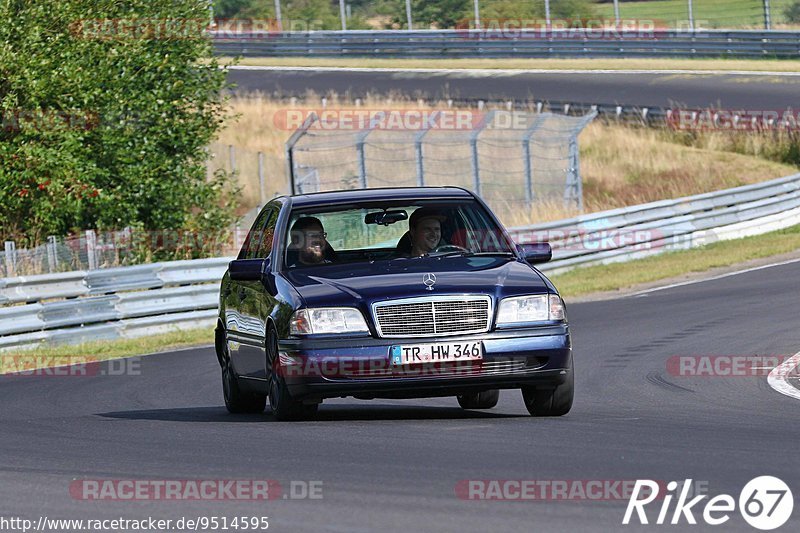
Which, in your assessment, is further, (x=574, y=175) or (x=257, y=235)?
(x=574, y=175)

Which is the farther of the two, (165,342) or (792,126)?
(792,126)

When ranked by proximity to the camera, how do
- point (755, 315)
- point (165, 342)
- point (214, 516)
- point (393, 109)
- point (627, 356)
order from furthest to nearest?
point (393, 109) → point (165, 342) → point (755, 315) → point (627, 356) → point (214, 516)

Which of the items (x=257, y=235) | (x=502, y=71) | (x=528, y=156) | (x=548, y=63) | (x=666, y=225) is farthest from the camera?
(x=548, y=63)

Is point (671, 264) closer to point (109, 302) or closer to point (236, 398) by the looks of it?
point (109, 302)

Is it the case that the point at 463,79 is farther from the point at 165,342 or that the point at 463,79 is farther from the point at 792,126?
the point at 165,342

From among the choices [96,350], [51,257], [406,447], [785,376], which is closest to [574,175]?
[51,257]

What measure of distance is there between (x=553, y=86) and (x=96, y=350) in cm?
3094

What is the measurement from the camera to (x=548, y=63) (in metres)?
53.0

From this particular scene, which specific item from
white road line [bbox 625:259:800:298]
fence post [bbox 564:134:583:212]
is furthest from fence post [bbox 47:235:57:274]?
fence post [bbox 564:134:583:212]

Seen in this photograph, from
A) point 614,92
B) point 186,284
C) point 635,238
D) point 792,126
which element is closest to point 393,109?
point 614,92

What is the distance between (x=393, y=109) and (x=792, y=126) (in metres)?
11.1

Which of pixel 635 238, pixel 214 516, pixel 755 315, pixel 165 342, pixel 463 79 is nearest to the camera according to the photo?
pixel 214 516

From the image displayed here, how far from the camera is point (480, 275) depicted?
978 cm

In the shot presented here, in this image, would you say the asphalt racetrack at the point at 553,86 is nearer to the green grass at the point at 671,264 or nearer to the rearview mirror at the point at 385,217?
the green grass at the point at 671,264
